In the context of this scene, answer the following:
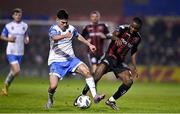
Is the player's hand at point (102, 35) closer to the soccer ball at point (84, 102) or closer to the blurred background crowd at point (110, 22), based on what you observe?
the soccer ball at point (84, 102)

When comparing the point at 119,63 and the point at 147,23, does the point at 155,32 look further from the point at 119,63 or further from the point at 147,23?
the point at 119,63

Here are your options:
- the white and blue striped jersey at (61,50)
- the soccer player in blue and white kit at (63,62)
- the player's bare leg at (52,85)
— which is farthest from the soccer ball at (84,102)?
the white and blue striped jersey at (61,50)

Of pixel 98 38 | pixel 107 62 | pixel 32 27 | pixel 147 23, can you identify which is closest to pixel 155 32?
pixel 147 23

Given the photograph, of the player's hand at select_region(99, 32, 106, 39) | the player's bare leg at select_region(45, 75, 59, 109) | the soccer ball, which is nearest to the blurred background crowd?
the player's hand at select_region(99, 32, 106, 39)

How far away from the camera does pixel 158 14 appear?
129ft

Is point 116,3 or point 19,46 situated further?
point 116,3

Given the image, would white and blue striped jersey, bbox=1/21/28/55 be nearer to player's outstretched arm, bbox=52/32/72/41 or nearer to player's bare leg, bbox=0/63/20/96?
player's bare leg, bbox=0/63/20/96

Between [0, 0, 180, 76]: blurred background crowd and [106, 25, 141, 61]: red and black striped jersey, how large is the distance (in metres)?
17.4

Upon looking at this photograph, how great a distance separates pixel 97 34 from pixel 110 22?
14711 mm

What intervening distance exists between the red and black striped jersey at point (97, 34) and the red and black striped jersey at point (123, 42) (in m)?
5.30

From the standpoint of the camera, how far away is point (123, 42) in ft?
60.7

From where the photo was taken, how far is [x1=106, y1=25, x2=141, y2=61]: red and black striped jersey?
60.5 ft

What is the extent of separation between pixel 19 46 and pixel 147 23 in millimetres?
15763

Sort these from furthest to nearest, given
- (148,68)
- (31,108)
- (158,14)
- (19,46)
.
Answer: (158,14)
(148,68)
(19,46)
(31,108)
